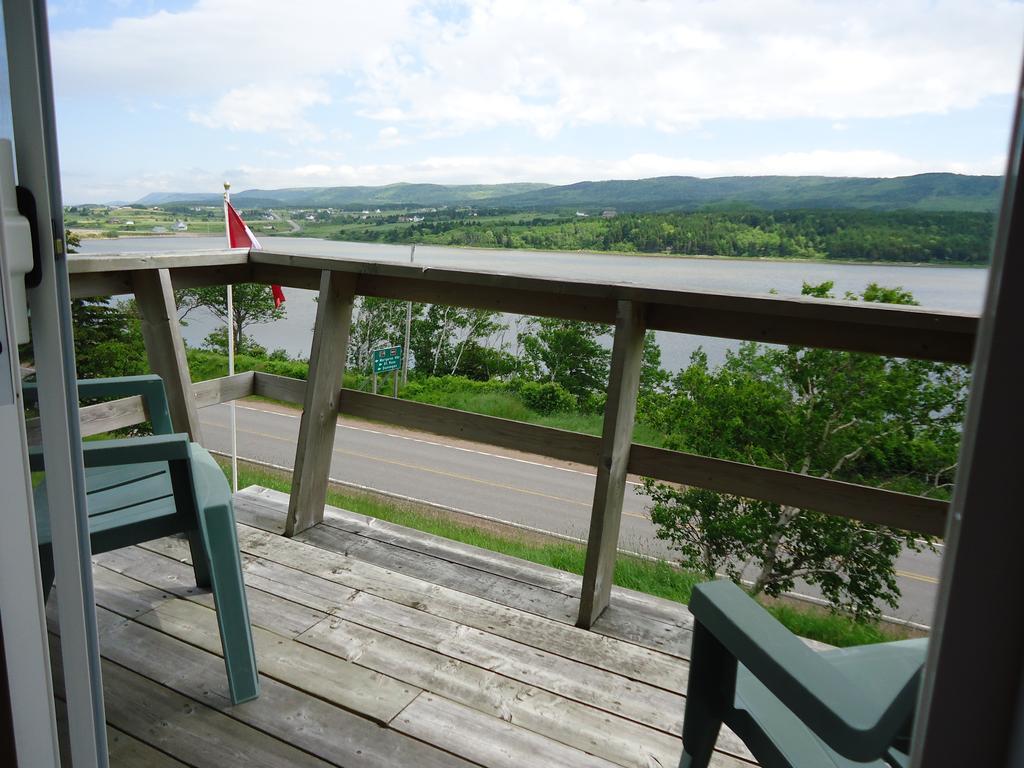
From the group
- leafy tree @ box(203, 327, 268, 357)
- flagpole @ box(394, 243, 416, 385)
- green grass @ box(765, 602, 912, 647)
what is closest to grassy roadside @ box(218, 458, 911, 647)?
green grass @ box(765, 602, 912, 647)

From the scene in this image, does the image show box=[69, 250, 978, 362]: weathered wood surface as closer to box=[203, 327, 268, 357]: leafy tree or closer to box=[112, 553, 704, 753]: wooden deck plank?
box=[112, 553, 704, 753]: wooden deck plank

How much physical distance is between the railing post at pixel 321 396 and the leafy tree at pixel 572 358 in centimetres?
677

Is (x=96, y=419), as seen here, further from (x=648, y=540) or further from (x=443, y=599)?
(x=648, y=540)

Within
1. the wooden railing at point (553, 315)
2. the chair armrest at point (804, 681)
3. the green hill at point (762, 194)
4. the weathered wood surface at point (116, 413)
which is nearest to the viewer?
the chair armrest at point (804, 681)

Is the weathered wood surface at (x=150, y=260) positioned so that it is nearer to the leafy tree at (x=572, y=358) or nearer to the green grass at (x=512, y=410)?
the green grass at (x=512, y=410)

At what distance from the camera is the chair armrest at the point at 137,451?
5.25 feet

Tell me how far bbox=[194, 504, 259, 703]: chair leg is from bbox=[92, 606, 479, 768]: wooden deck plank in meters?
0.06

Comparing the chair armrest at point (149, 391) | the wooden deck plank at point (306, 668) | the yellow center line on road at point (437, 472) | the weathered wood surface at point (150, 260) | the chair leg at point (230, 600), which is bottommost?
the yellow center line on road at point (437, 472)

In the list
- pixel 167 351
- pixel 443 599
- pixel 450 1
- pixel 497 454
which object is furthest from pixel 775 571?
pixel 450 1

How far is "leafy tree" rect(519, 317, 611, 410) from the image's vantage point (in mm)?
9289

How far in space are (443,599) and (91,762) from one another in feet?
4.22

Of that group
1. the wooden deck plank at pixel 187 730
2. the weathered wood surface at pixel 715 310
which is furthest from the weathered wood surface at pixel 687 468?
the wooden deck plank at pixel 187 730

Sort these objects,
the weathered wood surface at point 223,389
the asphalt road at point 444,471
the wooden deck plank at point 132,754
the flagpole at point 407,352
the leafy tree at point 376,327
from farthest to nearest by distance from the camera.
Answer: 1. the asphalt road at point 444,471
2. the leafy tree at point 376,327
3. the flagpole at point 407,352
4. the weathered wood surface at point 223,389
5. the wooden deck plank at point 132,754

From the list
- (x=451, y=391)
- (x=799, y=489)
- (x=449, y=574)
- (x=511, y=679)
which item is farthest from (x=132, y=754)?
(x=451, y=391)
